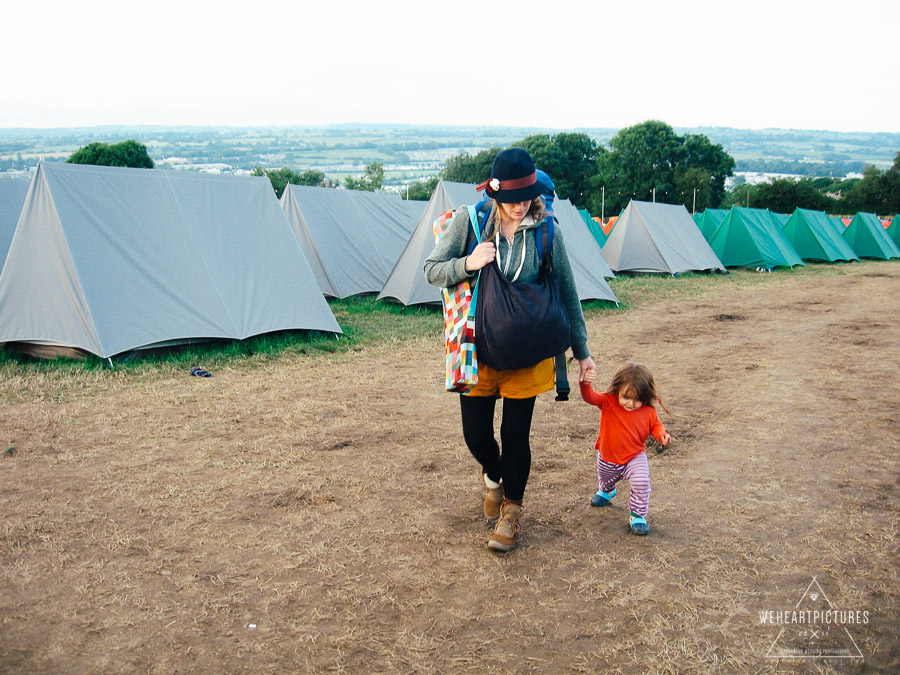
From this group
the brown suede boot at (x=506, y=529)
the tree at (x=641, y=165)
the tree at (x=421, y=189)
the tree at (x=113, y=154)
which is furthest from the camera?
the tree at (x=421, y=189)

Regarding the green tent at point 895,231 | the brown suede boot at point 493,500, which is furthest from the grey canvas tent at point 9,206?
the green tent at point 895,231

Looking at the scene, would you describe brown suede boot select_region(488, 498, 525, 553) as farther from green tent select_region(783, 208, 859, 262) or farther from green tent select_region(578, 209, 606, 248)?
green tent select_region(783, 208, 859, 262)

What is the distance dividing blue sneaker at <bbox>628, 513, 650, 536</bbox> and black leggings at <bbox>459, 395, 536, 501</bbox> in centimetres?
57

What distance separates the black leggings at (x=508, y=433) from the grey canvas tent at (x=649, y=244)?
572 inches

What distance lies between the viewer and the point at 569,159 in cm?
5825

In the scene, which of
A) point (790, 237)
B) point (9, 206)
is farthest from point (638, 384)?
point (790, 237)

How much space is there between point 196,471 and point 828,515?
328 cm

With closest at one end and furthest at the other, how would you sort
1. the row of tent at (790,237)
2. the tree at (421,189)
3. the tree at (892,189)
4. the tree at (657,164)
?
the row of tent at (790,237) < the tree at (892,189) < the tree at (657,164) < the tree at (421,189)

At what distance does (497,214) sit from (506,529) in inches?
50.8

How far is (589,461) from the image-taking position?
3.72 m

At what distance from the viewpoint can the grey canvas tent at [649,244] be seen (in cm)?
1620

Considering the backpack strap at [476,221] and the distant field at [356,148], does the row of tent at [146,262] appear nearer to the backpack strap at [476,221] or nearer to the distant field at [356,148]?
the backpack strap at [476,221]

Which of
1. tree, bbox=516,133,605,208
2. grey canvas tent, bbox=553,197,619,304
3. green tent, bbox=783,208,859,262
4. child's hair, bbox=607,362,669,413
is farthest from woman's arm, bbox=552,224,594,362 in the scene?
tree, bbox=516,133,605,208

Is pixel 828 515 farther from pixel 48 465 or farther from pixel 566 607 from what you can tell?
pixel 48 465
